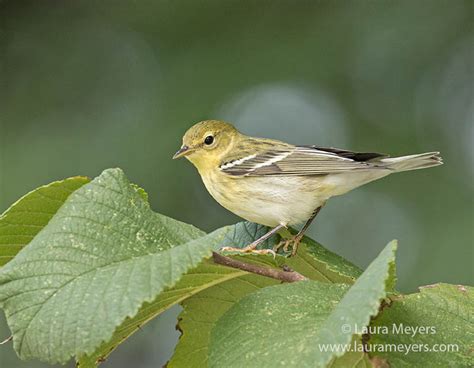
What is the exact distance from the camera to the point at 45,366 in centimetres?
572

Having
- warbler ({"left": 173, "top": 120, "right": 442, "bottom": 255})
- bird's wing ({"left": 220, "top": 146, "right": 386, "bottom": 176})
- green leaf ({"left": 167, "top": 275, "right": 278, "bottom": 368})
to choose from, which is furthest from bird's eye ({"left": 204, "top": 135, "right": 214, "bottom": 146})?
green leaf ({"left": 167, "top": 275, "right": 278, "bottom": 368})

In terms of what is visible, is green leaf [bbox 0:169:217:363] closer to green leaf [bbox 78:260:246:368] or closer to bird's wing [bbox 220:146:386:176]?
green leaf [bbox 78:260:246:368]

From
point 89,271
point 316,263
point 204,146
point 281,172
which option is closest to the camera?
point 89,271

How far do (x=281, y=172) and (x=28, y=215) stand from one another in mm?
1509

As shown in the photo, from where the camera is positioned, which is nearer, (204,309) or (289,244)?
(204,309)

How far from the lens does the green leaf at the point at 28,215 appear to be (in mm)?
1635

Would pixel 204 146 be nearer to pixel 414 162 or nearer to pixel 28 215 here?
pixel 414 162

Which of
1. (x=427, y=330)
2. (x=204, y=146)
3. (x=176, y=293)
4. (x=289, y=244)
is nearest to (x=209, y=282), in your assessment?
(x=176, y=293)

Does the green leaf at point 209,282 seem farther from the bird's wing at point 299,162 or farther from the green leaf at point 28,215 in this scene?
the bird's wing at point 299,162

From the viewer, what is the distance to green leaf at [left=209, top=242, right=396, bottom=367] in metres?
1.21

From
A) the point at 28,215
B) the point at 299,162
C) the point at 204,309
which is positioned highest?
the point at 28,215

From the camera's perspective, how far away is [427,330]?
151 centimetres

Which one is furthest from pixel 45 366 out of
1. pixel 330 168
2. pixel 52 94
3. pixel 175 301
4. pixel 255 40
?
pixel 175 301

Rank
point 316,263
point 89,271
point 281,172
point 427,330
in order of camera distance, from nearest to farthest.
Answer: point 89,271, point 427,330, point 316,263, point 281,172
